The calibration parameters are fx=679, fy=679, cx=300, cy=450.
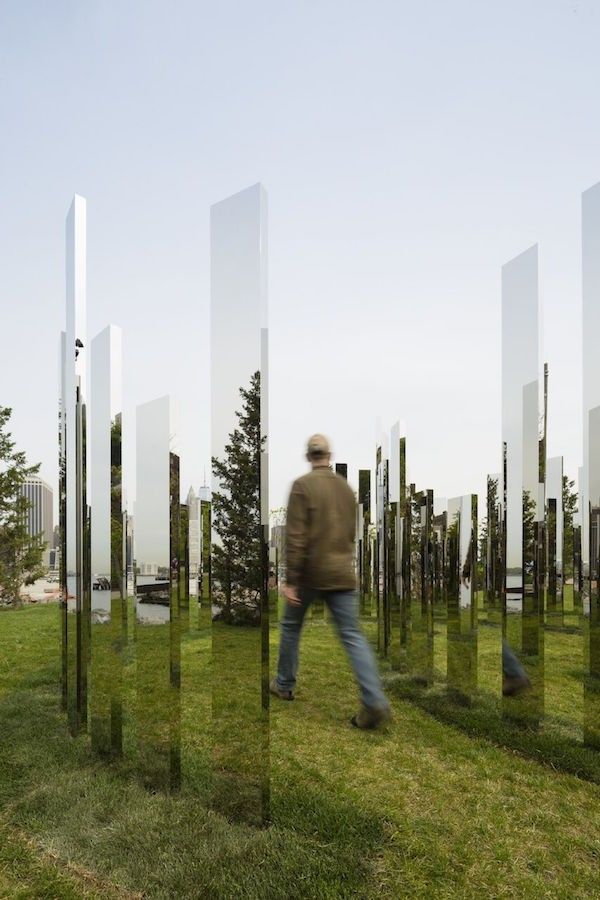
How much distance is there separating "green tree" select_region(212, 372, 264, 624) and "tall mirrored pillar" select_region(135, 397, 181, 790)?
0.56 metres

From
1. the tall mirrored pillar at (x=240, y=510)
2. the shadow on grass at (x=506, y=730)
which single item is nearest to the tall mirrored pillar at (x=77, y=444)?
the tall mirrored pillar at (x=240, y=510)

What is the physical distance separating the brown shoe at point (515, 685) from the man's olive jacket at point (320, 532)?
4.19ft

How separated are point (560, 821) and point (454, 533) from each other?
2.62 metres

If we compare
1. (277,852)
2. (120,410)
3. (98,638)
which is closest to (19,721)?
(98,638)

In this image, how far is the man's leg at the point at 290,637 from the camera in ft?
11.3

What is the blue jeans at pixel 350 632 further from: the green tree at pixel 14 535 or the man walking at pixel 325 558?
the green tree at pixel 14 535

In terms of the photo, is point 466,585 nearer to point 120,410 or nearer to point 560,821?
point 560,821

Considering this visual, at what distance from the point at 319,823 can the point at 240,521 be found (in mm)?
1382

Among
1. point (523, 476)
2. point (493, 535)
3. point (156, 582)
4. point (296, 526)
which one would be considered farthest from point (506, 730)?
point (156, 582)

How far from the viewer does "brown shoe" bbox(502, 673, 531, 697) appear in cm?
397

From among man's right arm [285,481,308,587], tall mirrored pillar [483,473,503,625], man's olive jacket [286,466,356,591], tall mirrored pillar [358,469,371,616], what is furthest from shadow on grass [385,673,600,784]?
tall mirrored pillar [358,469,371,616]

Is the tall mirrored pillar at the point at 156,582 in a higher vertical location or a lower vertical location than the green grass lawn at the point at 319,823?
higher

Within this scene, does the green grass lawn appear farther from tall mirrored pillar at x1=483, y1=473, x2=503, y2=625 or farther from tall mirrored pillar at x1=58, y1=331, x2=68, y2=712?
tall mirrored pillar at x1=483, y1=473, x2=503, y2=625

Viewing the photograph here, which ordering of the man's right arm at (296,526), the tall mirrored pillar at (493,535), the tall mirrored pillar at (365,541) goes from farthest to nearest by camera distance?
the tall mirrored pillar at (365,541) < the tall mirrored pillar at (493,535) < the man's right arm at (296,526)
